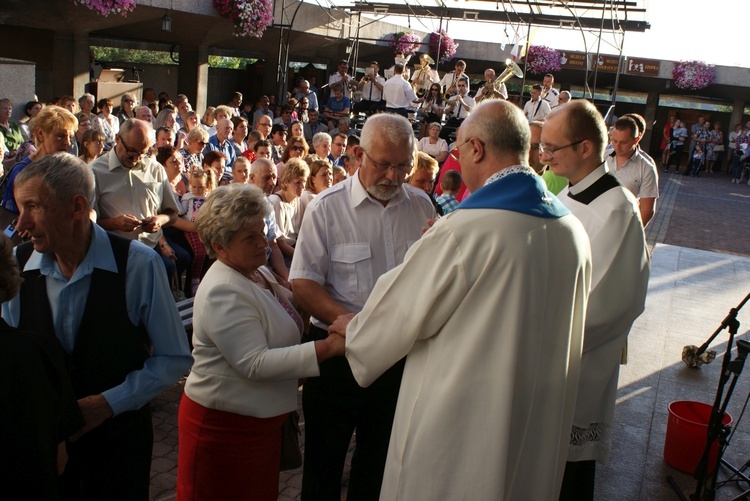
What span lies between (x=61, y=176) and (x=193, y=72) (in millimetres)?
17942

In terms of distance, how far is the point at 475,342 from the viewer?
2389 millimetres

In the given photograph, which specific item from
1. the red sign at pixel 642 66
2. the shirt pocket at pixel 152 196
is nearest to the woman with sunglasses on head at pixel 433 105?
the shirt pocket at pixel 152 196

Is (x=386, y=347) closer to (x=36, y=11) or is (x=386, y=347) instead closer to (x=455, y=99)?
(x=36, y=11)

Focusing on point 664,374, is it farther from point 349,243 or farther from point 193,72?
point 193,72

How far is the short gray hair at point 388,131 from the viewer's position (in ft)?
10.9

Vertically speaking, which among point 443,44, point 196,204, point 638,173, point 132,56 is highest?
point 443,44

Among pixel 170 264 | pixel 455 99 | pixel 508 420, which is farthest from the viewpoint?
pixel 455 99

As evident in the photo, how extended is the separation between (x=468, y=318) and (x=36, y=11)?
1370 centimetres

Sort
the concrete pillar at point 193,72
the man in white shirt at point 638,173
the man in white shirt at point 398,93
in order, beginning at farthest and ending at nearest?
the concrete pillar at point 193,72
the man in white shirt at point 398,93
the man in white shirt at point 638,173

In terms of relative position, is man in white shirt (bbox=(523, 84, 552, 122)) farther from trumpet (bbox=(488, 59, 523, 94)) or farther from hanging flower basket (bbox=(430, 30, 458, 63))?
hanging flower basket (bbox=(430, 30, 458, 63))

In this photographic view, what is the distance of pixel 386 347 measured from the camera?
250cm

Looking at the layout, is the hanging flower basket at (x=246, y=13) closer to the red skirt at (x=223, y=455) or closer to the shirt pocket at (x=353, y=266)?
the shirt pocket at (x=353, y=266)

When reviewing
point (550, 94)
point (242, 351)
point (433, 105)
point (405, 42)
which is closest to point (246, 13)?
point (433, 105)

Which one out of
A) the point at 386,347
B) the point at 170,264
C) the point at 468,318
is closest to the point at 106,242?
the point at 386,347
